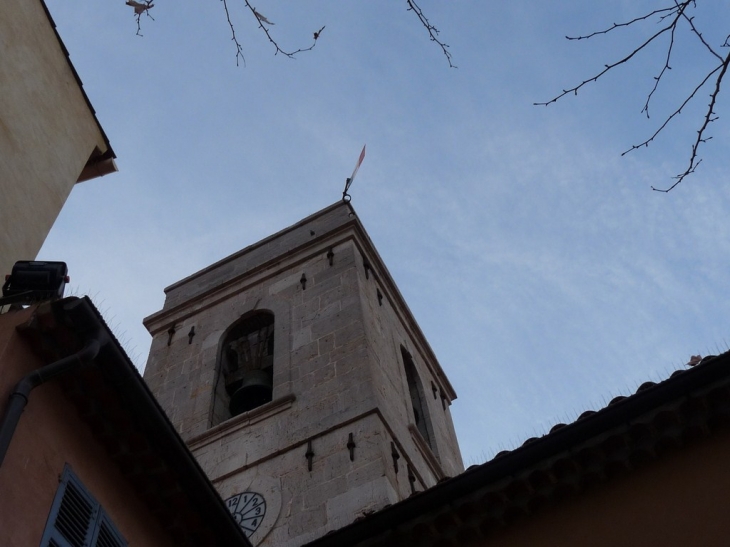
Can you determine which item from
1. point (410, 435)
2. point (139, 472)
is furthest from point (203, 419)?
point (139, 472)

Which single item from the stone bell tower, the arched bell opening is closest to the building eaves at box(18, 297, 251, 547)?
the stone bell tower

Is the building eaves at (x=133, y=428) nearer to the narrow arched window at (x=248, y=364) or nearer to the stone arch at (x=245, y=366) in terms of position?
the stone arch at (x=245, y=366)

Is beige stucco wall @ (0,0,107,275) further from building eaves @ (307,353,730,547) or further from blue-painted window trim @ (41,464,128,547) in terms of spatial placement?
building eaves @ (307,353,730,547)

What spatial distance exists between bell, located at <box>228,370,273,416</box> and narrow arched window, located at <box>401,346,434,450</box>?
7.75 ft

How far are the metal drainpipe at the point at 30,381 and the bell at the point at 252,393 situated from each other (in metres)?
9.07

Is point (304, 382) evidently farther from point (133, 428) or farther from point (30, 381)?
point (30, 381)

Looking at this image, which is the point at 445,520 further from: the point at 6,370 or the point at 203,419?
the point at 203,419

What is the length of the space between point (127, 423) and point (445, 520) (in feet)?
7.70

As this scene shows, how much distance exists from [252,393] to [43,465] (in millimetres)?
9525

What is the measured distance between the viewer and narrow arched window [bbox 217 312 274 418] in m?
15.3

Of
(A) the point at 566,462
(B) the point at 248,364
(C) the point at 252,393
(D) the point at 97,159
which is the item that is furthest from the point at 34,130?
(B) the point at 248,364

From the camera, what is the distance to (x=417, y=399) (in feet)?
55.4

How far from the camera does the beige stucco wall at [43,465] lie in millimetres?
5500

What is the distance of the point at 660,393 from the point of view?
22.4 feet
